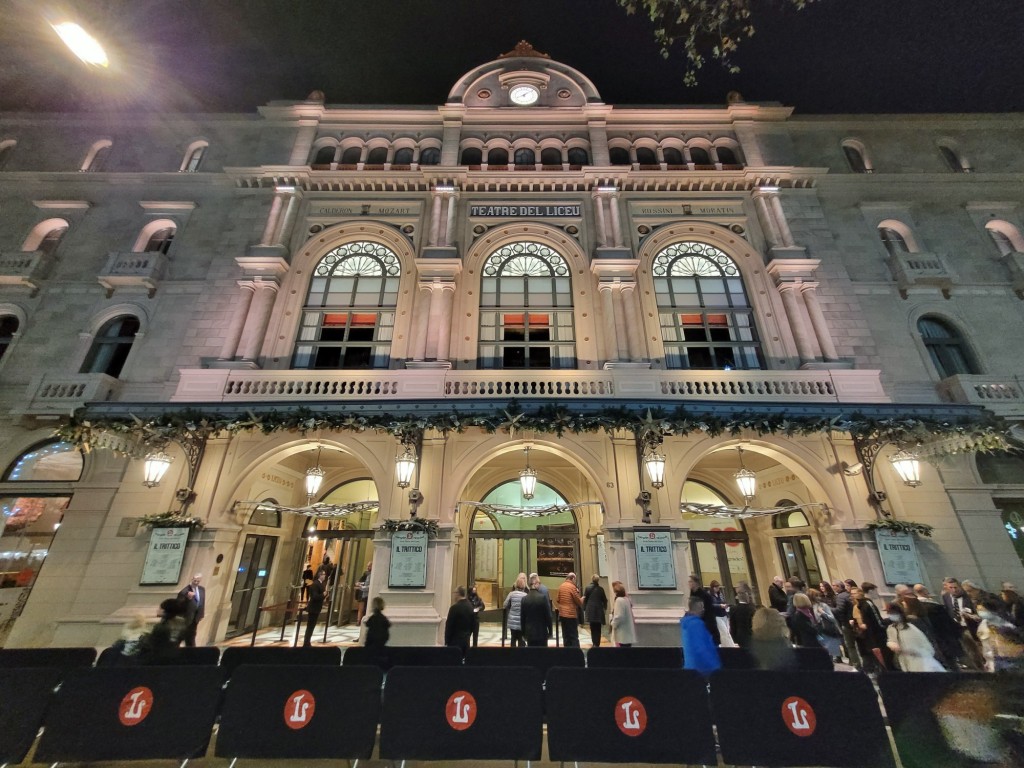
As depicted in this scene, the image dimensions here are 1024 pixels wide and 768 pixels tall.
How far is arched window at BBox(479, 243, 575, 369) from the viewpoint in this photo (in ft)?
46.4

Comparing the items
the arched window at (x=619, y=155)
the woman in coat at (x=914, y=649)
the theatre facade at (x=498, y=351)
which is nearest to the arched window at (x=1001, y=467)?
the theatre facade at (x=498, y=351)

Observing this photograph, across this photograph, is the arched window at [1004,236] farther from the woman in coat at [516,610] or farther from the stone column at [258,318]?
the stone column at [258,318]

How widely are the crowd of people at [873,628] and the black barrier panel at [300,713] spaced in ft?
12.7

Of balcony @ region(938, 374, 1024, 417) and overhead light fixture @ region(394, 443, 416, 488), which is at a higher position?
balcony @ region(938, 374, 1024, 417)

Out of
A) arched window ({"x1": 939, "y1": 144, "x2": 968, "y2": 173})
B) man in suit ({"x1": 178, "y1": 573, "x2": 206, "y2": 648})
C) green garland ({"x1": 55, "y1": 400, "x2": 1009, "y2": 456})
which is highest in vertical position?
arched window ({"x1": 939, "y1": 144, "x2": 968, "y2": 173})

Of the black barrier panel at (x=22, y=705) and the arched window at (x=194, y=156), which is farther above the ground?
the arched window at (x=194, y=156)

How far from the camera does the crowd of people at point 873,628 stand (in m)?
5.42

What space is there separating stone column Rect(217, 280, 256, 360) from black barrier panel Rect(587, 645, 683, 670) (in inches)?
512

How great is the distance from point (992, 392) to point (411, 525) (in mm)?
16378

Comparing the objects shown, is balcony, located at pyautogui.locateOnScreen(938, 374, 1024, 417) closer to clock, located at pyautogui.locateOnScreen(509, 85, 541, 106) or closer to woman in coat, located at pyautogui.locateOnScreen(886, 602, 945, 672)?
woman in coat, located at pyautogui.locateOnScreen(886, 602, 945, 672)

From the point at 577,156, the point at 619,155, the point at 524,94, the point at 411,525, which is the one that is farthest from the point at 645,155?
the point at 411,525

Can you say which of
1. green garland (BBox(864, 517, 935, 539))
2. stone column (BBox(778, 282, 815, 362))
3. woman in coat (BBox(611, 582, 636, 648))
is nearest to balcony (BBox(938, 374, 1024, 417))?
stone column (BBox(778, 282, 815, 362))

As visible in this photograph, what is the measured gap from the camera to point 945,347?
1379cm

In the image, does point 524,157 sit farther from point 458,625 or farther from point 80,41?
point 458,625
